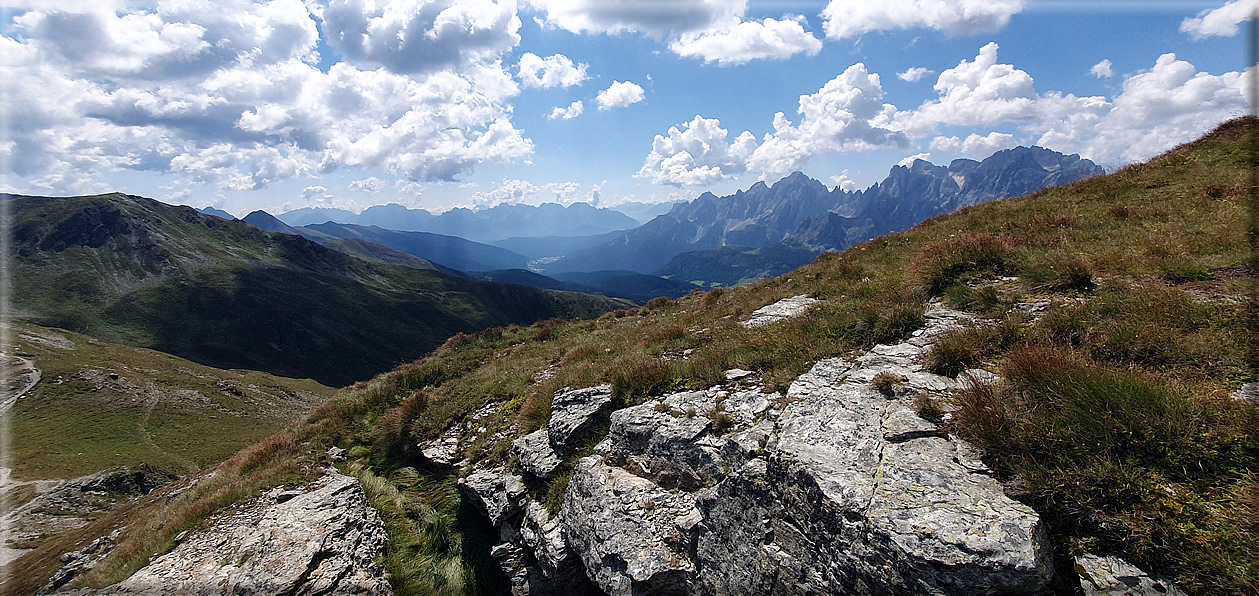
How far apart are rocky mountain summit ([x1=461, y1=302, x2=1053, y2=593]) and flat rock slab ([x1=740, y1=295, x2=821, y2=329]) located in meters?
3.78

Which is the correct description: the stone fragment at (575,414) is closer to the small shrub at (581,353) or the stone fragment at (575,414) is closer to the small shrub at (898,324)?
the small shrub at (581,353)

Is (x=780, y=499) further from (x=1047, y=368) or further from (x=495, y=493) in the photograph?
(x=495, y=493)

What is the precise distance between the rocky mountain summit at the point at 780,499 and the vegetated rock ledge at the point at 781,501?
19mm

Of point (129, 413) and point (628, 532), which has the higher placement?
point (628, 532)

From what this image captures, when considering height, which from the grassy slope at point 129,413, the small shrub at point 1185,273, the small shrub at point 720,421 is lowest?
the grassy slope at point 129,413

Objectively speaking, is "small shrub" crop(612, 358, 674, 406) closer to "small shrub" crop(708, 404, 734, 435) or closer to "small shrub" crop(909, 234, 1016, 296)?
"small shrub" crop(708, 404, 734, 435)

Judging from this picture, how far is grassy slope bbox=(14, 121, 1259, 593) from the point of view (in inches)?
169

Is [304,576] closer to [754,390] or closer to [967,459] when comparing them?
[754,390]

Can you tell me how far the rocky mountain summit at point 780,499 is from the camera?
15.4 ft

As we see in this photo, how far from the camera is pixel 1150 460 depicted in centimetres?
443

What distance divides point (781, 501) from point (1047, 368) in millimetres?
3695

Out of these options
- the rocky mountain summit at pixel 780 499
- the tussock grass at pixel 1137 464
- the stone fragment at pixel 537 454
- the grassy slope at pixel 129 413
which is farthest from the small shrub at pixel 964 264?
the grassy slope at pixel 129 413

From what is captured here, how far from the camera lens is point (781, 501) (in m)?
6.22

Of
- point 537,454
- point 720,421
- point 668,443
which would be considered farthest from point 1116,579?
point 537,454
